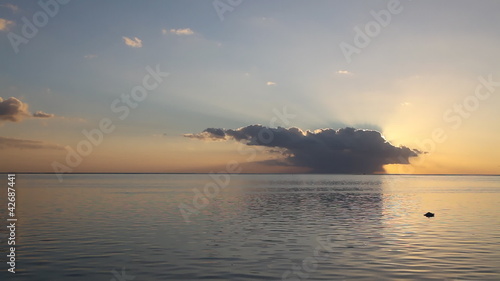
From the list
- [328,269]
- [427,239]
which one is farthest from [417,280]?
[427,239]

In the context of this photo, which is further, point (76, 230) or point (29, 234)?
point (76, 230)

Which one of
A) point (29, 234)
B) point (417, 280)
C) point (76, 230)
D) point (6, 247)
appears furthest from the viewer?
point (76, 230)

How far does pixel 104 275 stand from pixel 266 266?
1063 centimetres

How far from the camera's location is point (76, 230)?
46250 mm

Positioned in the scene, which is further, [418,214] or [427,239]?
[418,214]

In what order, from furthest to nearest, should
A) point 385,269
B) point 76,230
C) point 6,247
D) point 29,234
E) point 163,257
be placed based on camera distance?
point 76,230, point 29,234, point 6,247, point 163,257, point 385,269

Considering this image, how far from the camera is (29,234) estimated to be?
4316 centimetres

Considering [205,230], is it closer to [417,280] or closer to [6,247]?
[6,247]

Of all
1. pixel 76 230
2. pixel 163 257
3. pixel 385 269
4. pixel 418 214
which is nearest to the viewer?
pixel 385 269

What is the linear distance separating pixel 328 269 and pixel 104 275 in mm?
14662

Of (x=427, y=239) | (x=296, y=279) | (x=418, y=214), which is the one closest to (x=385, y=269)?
(x=296, y=279)

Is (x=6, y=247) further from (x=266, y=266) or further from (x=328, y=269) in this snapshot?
(x=328, y=269)

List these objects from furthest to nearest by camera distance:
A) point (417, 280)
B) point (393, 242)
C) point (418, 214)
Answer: point (418, 214), point (393, 242), point (417, 280)

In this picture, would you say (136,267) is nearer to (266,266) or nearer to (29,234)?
(266,266)
